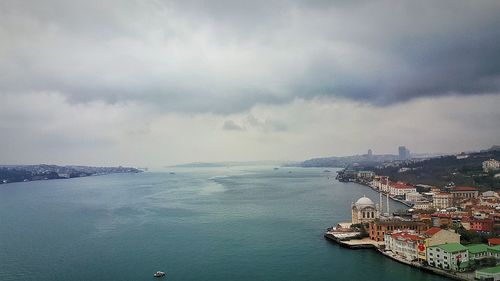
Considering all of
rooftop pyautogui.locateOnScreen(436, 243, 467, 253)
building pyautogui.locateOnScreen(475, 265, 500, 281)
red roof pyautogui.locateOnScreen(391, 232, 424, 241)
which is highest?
red roof pyautogui.locateOnScreen(391, 232, 424, 241)

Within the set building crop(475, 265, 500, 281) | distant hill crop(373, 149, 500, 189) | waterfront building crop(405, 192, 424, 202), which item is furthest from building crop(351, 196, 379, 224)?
distant hill crop(373, 149, 500, 189)

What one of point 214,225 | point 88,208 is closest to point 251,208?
point 214,225

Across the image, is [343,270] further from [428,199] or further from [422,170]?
[422,170]

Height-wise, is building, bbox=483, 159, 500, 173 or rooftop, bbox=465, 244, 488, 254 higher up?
building, bbox=483, 159, 500, 173

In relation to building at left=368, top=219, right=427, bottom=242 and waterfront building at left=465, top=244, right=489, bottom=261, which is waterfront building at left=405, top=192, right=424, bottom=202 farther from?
waterfront building at left=465, top=244, right=489, bottom=261

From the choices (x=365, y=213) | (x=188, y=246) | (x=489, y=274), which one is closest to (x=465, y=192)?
(x=365, y=213)

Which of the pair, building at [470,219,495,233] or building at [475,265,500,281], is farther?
building at [470,219,495,233]
